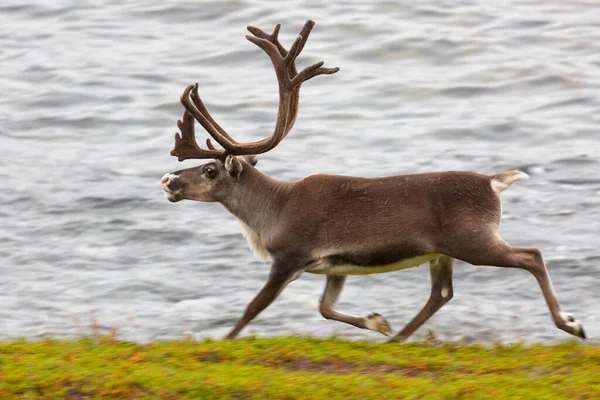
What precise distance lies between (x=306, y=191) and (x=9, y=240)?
575 cm

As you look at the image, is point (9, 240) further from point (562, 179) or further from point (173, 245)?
point (562, 179)

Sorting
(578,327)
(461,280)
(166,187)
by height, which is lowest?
(461,280)

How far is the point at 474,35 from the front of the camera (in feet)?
72.9

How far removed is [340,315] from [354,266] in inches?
21.5

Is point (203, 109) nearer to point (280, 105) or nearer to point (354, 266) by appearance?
point (280, 105)

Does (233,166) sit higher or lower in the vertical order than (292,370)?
higher

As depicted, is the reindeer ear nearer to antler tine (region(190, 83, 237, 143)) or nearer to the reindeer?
the reindeer

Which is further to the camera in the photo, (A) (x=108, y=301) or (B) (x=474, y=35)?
(B) (x=474, y=35)

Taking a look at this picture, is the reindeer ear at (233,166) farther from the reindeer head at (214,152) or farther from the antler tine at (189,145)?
the antler tine at (189,145)

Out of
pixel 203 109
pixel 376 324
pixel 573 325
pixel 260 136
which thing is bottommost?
Answer: pixel 260 136

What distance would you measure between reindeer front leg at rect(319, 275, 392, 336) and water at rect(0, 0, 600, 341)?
2.35 ft

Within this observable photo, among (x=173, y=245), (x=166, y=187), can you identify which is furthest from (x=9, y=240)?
(x=166, y=187)

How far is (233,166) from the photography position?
943 centimetres

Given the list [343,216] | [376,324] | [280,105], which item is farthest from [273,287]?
[280,105]
